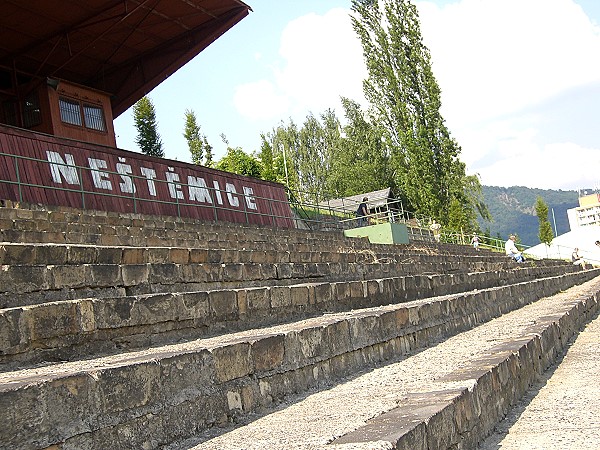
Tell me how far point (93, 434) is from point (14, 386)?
428 millimetres

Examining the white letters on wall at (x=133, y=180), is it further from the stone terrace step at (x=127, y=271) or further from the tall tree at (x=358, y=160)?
the tall tree at (x=358, y=160)

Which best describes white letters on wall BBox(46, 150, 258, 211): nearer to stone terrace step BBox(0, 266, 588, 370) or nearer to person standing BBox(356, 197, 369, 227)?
stone terrace step BBox(0, 266, 588, 370)

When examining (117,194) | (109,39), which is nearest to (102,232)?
(117,194)

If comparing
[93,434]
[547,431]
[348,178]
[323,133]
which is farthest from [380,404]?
[323,133]

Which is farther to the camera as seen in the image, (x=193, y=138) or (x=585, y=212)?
(x=585, y=212)

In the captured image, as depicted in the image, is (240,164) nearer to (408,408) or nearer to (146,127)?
(146,127)

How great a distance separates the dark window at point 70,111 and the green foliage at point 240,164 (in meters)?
23.7

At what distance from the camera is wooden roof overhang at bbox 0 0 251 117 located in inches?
687

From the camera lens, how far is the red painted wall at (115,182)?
12.7 metres

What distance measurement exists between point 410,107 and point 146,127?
16.3 meters

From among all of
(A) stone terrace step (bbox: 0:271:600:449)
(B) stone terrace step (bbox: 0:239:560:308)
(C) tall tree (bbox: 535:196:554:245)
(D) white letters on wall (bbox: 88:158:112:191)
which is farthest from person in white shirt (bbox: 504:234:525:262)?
(C) tall tree (bbox: 535:196:554:245)

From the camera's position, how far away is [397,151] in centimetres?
4525

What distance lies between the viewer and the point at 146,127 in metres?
42.4

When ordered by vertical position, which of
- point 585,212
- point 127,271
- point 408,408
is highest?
point 585,212
